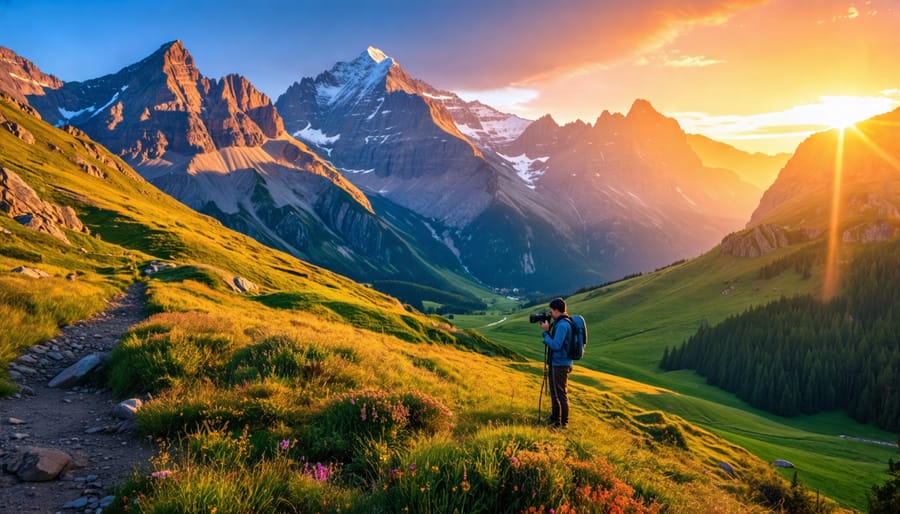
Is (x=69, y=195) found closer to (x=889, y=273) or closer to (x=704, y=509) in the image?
(x=704, y=509)

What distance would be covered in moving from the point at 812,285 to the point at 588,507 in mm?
251333

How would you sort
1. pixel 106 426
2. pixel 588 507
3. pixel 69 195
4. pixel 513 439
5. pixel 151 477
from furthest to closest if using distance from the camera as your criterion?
1. pixel 69 195
2. pixel 106 426
3. pixel 513 439
4. pixel 151 477
5. pixel 588 507

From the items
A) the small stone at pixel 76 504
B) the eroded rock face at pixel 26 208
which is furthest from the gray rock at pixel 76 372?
the eroded rock face at pixel 26 208

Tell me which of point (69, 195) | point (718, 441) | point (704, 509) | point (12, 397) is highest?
point (69, 195)

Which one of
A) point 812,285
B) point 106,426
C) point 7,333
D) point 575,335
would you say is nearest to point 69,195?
point 7,333

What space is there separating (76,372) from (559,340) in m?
16.1

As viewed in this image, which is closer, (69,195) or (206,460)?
(206,460)

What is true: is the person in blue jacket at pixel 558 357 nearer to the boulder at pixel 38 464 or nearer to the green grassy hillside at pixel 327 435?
the green grassy hillside at pixel 327 435

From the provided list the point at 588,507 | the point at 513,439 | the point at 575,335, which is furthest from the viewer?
the point at 575,335

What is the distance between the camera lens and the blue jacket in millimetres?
14062

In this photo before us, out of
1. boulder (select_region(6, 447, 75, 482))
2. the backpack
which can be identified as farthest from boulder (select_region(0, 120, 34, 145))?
the backpack

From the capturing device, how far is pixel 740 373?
15388 centimetres

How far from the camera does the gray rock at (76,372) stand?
14.2m

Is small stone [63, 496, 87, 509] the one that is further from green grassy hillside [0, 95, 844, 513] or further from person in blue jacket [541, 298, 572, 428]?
person in blue jacket [541, 298, 572, 428]
